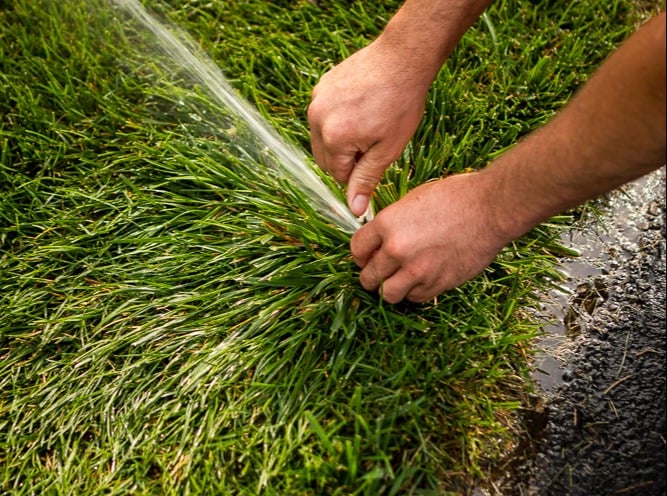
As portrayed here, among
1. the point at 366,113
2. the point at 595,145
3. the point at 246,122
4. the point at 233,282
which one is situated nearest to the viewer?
the point at 595,145

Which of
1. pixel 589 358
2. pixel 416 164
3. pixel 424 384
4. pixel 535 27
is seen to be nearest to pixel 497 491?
pixel 424 384

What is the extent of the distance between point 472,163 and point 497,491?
3.74ft

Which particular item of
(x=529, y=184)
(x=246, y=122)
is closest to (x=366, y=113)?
(x=529, y=184)

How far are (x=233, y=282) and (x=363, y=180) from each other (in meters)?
0.56

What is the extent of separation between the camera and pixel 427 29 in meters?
2.16

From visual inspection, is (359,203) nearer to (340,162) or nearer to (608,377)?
(340,162)

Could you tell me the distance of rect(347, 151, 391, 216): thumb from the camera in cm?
221

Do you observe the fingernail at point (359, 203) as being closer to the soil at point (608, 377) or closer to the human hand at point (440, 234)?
the human hand at point (440, 234)

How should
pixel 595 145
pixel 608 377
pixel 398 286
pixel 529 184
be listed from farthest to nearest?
pixel 608 377 → pixel 398 286 → pixel 529 184 → pixel 595 145

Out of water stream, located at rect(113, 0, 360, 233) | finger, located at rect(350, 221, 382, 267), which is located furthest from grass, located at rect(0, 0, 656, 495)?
finger, located at rect(350, 221, 382, 267)

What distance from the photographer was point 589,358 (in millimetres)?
2307

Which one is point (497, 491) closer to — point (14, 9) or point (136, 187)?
point (136, 187)

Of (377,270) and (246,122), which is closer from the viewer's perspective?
(377,270)

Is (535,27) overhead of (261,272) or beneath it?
beneath
